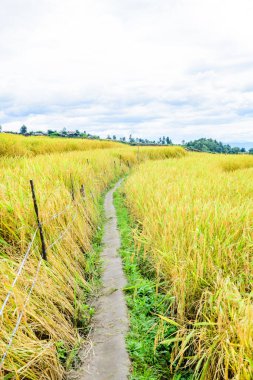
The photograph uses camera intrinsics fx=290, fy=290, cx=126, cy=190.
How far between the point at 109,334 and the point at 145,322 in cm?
38

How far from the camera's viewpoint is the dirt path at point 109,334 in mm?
2244

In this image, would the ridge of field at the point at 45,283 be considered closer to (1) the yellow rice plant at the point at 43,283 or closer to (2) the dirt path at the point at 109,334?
(1) the yellow rice plant at the point at 43,283

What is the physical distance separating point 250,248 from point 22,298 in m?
2.36

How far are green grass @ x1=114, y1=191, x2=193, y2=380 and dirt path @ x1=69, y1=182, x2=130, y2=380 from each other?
7 cm

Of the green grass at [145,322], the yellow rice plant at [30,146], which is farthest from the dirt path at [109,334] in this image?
the yellow rice plant at [30,146]

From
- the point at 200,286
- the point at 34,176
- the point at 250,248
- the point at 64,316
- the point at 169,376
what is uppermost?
the point at 34,176

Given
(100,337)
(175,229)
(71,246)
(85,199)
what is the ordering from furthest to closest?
(85,199), (71,246), (175,229), (100,337)

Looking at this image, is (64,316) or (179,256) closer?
(64,316)

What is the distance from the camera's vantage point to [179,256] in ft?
10.0

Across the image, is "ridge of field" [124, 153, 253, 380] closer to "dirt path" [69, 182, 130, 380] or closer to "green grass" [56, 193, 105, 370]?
"dirt path" [69, 182, 130, 380]

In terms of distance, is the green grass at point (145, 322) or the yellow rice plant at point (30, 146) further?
the yellow rice plant at point (30, 146)

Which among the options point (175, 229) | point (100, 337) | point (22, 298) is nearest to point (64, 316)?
point (100, 337)

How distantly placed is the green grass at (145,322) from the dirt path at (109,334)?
7 centimetres

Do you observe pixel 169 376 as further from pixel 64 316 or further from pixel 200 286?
pixel 64 316
